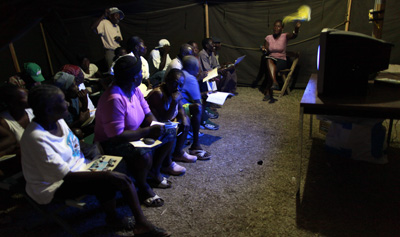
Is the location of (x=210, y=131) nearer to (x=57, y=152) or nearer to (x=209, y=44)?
(x=209, y=44)

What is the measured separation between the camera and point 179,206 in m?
2.71

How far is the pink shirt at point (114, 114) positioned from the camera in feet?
8.03

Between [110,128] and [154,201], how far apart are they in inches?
33.2

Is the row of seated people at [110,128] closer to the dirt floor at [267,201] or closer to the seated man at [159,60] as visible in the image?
the dirt floor at [267,201]

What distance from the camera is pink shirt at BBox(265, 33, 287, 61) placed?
6355mm

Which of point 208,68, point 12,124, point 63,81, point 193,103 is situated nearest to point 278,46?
point 208,68

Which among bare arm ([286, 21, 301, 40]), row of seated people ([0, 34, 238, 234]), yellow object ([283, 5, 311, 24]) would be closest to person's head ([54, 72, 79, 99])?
row of seated people ([0, 34, 238, 234])

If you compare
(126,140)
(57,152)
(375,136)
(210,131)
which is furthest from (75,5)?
(210,131)

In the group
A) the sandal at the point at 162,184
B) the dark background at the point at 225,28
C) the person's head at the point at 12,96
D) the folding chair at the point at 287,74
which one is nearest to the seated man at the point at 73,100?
the person's head at the point at 12,96

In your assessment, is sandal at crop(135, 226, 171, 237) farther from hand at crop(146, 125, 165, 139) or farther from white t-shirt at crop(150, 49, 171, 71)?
white t-shirt at crop(150, 49, 171, 71)

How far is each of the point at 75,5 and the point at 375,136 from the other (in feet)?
11.3

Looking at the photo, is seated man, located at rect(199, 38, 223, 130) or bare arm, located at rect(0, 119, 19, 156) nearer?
bare arm, located at rect(0, 119, 19, 156)

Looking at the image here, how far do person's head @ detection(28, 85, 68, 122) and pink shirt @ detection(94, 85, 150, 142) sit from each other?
1.65 feet

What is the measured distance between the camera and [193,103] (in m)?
3.83
